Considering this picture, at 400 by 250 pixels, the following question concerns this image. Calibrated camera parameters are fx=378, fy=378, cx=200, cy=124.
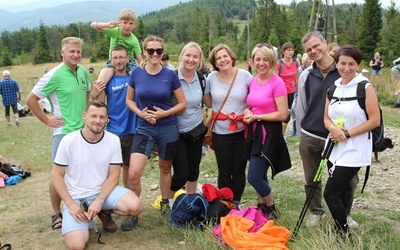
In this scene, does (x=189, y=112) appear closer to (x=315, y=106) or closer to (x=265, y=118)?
(x=265, y=118)

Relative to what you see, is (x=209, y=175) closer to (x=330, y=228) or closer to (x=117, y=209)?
(x=117, y=209)

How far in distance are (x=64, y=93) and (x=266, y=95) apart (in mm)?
2284

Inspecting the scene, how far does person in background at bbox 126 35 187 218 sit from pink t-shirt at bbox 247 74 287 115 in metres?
0.77

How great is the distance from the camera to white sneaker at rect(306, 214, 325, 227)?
4042 mm

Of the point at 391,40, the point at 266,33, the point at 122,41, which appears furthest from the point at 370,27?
the point at 122,41

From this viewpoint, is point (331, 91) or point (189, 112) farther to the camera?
point (189, 112)

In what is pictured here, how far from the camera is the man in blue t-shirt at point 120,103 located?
14.6ft

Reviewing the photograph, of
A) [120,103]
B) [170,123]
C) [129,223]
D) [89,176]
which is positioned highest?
[120,103]

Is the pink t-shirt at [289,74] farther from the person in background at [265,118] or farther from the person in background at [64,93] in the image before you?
the person in background at [64,93]

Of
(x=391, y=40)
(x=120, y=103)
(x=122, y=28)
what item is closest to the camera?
(x=120, y=103)

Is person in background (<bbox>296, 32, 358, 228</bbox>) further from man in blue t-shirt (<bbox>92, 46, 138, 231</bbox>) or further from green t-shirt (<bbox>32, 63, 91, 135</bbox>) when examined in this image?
green t-shirt (<bbox>32, 63, 91, 135</bbox>)

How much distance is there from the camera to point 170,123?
426cm

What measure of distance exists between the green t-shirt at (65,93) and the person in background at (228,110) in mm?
1549

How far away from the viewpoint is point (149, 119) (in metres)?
4.14
